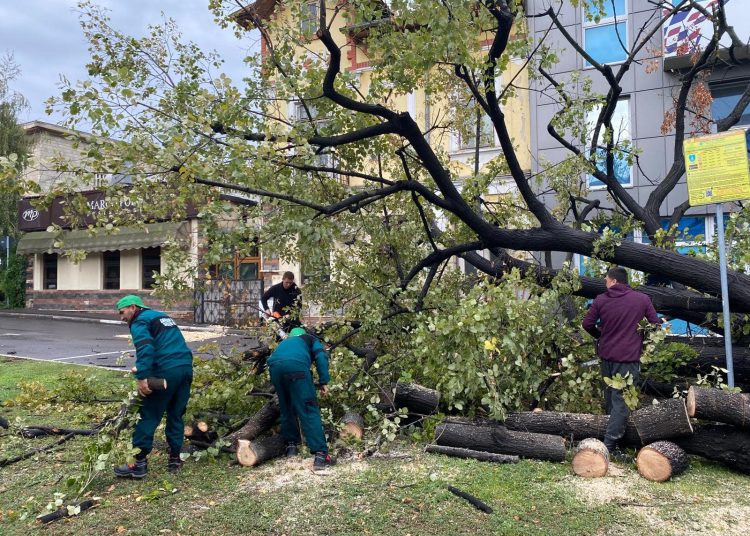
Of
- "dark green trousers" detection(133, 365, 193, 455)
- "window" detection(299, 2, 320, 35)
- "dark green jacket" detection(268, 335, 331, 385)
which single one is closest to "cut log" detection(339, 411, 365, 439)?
"dark green jacket" detection(268, 335, 331, 385)

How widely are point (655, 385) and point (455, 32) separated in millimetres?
3956

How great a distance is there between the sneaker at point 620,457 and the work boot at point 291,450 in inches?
105

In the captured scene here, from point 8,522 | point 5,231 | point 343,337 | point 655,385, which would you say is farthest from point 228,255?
point 5,231

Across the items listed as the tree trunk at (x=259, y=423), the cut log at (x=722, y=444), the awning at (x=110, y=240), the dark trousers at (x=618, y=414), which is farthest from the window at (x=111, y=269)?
the cut log at (x=722, y=444)

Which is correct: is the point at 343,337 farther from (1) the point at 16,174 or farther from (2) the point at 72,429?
(1) the point at 16,174

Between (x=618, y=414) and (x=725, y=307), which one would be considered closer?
(x=618, y=414)

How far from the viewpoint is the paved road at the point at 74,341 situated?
35.3ft

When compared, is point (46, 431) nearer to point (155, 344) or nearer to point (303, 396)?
point (155, 344)

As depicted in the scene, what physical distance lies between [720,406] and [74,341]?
1328 centimetres

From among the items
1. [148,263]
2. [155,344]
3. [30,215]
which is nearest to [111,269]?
[148,263]

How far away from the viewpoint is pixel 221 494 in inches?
170

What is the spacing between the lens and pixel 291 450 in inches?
201

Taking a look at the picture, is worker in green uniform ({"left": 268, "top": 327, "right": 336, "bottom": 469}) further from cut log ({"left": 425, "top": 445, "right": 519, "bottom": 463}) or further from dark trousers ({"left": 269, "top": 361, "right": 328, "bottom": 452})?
cut log ({"left": 425, "top": 445, "right": 519, "bottom": 463})

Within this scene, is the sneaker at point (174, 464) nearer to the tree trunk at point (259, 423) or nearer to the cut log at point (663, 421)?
the tree trunk at point (259, 423)
